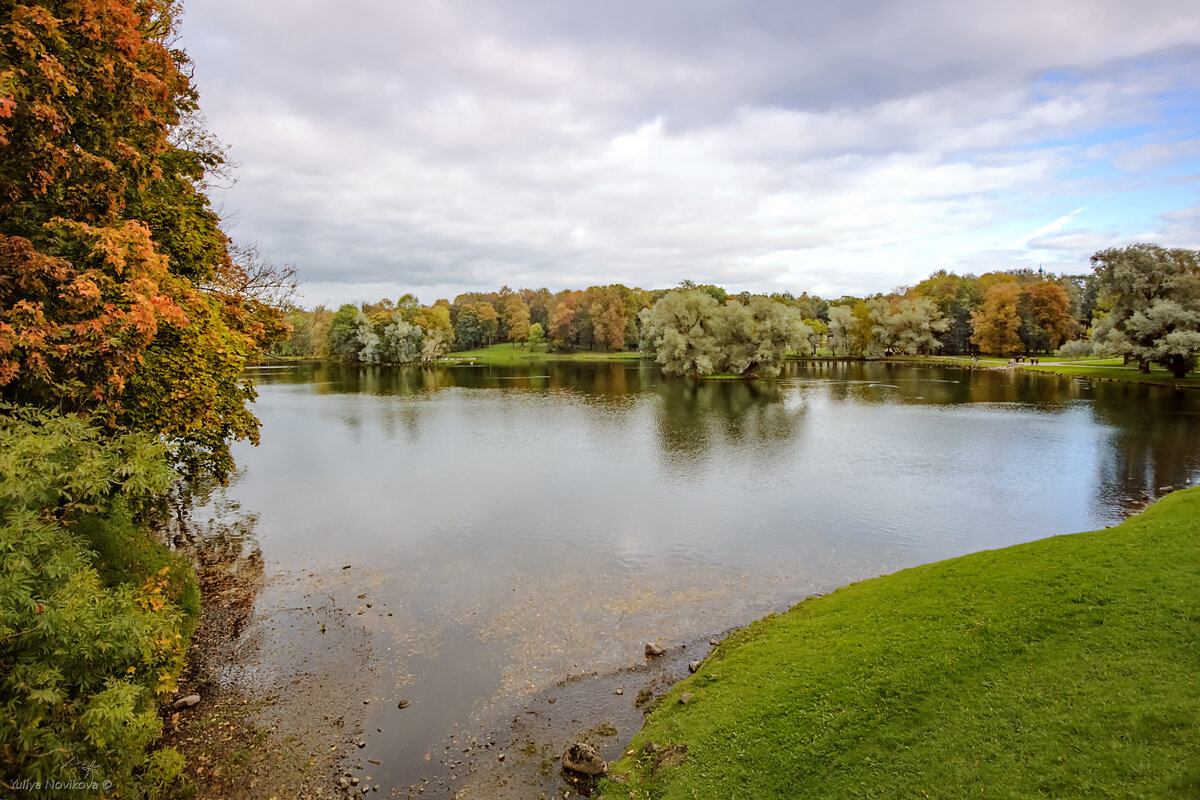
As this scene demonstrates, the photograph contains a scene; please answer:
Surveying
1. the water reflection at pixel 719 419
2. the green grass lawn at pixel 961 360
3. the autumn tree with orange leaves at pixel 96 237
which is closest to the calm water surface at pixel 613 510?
the water reflection at pixel 719 419

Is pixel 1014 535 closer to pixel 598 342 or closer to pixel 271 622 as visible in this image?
pixel 271 622

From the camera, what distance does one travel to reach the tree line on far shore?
2178 inches

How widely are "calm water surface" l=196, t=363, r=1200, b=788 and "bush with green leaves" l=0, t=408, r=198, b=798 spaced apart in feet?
12.6

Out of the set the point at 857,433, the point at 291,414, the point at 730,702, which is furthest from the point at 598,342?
the point at 730,702

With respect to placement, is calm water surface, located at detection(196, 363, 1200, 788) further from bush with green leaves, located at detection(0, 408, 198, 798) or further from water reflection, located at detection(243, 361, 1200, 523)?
bush with green leaves, located at detection(0, 408, 198, 798)

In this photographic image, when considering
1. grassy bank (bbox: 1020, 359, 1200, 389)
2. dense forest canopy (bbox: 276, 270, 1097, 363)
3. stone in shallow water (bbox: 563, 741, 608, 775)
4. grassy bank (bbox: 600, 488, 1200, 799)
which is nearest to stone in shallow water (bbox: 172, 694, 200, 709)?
stone in shallow water (bbox: 563, 741, 608, 775)

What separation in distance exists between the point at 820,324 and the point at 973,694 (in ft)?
430

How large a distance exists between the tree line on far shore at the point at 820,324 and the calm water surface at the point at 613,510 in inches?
369

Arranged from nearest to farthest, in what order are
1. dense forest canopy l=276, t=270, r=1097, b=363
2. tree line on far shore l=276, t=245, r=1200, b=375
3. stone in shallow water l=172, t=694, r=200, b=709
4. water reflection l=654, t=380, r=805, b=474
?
stone in shallow water l=172, t=694, r=200, b=709 → water reflection l=654, t=380, r=805, b=474 → tree line on far shore l=276, t=245, r=1200, b=375 → dense forest canopy l=276, t=270, r=1097, b=363

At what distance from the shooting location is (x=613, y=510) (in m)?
24.0

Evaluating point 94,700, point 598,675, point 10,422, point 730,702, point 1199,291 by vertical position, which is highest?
point 1199,291

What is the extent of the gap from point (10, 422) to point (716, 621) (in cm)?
1409

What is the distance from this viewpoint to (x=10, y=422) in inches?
353

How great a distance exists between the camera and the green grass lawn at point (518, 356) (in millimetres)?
128875
